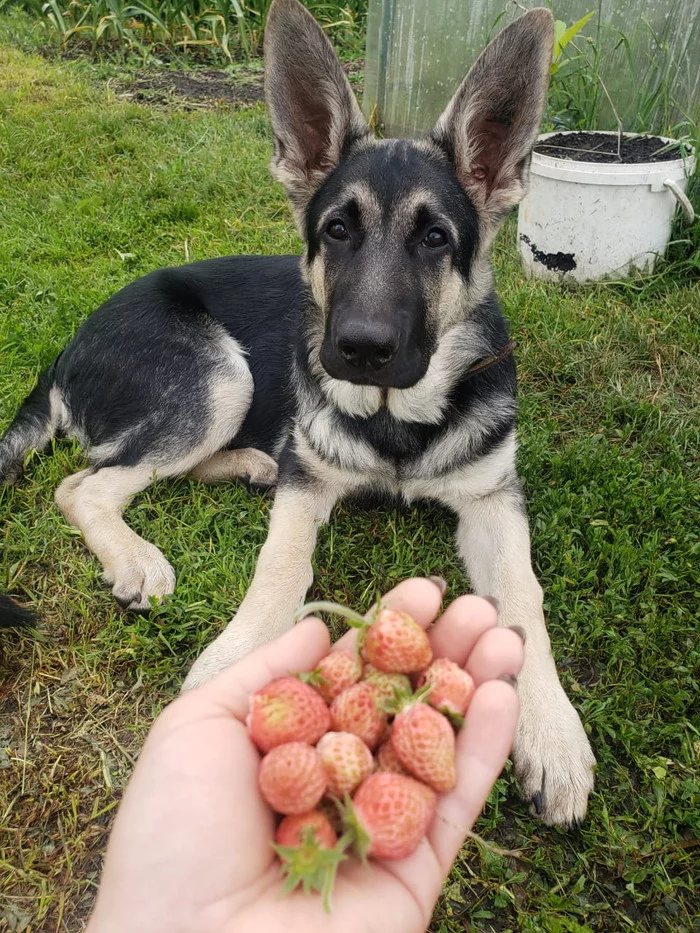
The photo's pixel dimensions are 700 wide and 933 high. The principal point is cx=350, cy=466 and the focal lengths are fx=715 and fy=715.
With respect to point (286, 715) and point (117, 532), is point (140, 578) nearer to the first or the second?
point (117, 532)

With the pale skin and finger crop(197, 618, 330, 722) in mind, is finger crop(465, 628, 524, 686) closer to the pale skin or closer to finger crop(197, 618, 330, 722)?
the pale skin

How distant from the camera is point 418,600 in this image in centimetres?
190

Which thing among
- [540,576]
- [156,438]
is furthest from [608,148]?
[156,438]

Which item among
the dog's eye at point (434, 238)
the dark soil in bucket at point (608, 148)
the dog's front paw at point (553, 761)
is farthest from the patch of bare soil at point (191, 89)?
the dog's front paw at point (553, 761)

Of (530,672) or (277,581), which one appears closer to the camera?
(530,672)

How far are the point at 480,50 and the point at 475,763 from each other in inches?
251

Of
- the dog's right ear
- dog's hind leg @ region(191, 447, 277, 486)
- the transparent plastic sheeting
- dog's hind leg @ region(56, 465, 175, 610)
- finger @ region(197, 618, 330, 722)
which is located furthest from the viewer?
the transparent plastic sheeting

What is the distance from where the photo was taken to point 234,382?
12.1ft

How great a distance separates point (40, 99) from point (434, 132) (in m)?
6.76

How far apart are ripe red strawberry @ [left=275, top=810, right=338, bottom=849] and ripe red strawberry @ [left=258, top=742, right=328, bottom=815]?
0.06 feet

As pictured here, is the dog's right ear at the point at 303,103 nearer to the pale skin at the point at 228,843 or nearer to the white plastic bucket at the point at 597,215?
the white plastic bucket at the point at 597,215

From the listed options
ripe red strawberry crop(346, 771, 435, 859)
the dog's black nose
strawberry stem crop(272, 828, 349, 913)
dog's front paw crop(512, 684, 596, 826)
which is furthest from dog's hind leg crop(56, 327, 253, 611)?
strawberry stem crop(272, 828, 349, 913)

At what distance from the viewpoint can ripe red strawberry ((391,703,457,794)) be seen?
1.42 m

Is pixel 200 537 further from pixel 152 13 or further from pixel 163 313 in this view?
pixel 152 13
